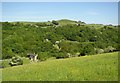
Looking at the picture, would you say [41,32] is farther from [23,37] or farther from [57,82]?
[57,82]

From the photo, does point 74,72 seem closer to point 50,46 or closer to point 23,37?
point 50,46

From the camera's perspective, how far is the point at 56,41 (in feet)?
482

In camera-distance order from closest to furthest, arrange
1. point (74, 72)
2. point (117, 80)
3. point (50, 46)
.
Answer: point (117, 80) < point (74, 72) < point (50, 46)

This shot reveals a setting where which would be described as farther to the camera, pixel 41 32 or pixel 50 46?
pixel 41 32

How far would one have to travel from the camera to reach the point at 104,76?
20.8 meters

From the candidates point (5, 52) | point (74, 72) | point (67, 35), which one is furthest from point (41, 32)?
point (74, 72)

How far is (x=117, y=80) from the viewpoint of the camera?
19.2 meters

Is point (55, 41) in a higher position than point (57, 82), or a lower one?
lower

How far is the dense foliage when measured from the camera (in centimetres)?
11300

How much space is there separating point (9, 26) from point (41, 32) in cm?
2106

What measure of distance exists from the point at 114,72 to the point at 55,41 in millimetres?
125914

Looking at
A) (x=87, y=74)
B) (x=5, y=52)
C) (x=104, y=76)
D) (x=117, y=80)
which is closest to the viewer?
(x=117, y=80)

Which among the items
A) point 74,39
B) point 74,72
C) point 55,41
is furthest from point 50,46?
point 74,72

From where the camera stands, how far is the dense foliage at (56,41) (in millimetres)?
113000
